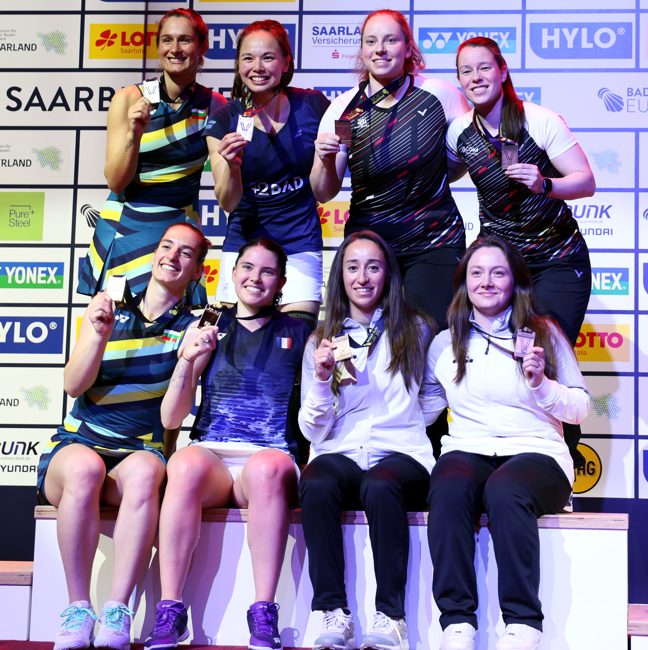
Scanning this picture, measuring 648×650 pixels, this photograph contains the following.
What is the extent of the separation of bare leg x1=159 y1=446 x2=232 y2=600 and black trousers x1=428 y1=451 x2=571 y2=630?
2.40ft

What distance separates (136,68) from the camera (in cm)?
517

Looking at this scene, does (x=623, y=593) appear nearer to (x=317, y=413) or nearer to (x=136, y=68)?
(x=317, y=413)

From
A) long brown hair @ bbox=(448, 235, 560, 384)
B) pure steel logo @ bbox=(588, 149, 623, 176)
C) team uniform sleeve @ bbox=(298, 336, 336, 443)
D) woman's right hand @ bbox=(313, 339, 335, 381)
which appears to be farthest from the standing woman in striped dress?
pure steel logo @ bbox=(588, 149, 623, 176)

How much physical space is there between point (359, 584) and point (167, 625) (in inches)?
24.4

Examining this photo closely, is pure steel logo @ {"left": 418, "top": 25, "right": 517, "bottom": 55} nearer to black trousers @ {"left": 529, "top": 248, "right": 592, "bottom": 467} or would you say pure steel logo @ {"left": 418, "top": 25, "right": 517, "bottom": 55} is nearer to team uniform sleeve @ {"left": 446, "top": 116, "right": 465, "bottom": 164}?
team uniform sleeve @ {"left": 446, "top": 116, "right": 465, "bottom": 164}

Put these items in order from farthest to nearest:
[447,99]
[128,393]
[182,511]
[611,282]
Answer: [611,282] < [447,99] < [128,393] < [182,511]

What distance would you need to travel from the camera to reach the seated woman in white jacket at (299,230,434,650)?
9.36 ft

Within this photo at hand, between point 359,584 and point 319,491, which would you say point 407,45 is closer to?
point 319,491

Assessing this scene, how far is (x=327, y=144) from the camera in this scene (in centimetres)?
337

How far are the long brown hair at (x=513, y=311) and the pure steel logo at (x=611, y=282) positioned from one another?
1600 millimetres

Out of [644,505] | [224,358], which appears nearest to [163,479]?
[224,358]

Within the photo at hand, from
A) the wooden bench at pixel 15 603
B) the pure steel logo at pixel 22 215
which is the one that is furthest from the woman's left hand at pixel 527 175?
the pure steel logo at pixel 22 215

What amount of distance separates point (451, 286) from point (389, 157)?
0.53 meters

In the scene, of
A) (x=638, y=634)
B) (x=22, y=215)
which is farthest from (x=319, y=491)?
(x=22, y=215)
